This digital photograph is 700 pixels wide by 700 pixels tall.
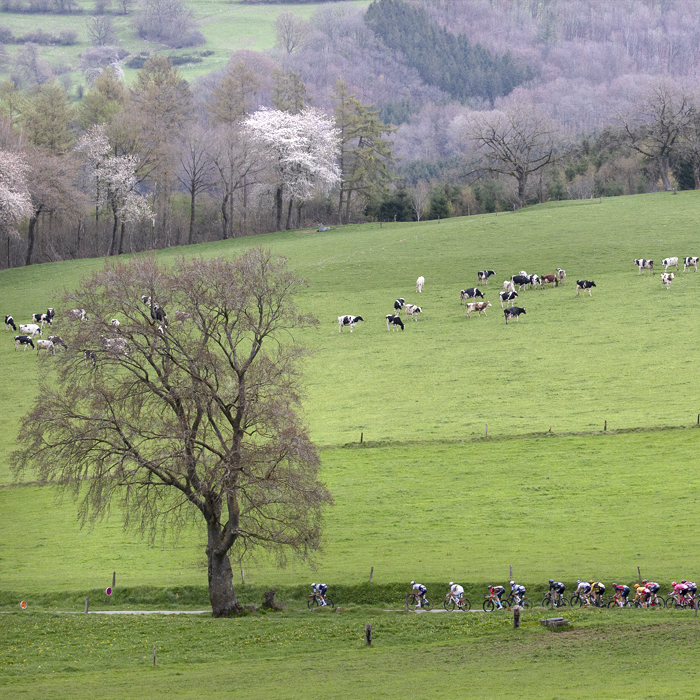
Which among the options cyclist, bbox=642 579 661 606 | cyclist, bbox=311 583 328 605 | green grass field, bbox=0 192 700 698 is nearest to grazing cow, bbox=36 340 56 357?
green grass field, bbox=0 192 700 698

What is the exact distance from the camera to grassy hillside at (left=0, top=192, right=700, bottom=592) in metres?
32.6

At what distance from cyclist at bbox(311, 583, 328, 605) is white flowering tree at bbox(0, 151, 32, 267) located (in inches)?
2722

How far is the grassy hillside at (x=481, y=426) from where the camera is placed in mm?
32625

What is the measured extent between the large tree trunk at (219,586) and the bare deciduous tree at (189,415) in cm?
3

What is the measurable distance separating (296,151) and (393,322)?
47.1m

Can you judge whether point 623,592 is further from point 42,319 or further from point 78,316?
point 42,319

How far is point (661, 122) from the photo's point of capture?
103 meters

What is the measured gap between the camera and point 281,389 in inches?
1110

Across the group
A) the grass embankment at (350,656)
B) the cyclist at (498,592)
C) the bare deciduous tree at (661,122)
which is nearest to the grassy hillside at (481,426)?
the cyclist at (498,592)

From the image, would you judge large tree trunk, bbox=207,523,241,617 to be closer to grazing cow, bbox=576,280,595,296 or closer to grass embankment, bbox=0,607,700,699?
grass embankment, bbox=0,607,700,699

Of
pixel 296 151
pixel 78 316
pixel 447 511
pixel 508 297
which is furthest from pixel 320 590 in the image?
pixel 296 151

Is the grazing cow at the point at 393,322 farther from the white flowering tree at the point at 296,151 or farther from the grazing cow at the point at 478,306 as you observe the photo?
the white flowering tree at the point at 296,151

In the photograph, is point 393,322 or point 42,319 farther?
point 42,319

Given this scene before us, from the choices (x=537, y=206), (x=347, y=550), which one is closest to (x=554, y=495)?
(x=347, y=550)
